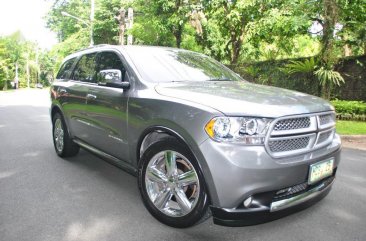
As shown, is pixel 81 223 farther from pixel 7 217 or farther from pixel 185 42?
pixel 185 42

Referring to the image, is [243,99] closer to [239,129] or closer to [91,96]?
[239,129]

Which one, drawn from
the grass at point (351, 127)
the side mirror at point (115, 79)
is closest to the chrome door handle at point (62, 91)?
the side mirror at point (115, 79)

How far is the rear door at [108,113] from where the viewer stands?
384 centimetres

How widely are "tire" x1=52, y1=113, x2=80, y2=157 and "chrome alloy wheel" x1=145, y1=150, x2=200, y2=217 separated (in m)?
2.58

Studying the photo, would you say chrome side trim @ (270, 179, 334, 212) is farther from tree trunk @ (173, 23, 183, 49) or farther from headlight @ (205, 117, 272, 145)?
tree trunk @ (173, 23, 183, 49)

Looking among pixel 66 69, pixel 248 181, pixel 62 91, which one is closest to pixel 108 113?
pixel 62 91

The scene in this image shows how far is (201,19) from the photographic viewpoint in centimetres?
1736

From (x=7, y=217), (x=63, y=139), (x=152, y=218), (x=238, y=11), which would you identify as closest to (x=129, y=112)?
(x=152, y=218)

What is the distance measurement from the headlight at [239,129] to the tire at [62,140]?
340 cm

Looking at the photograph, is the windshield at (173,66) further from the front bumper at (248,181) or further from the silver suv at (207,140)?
the front bumper at (248,181)

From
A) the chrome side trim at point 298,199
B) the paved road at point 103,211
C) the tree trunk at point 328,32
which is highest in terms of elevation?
the tree trunk at point 328,32

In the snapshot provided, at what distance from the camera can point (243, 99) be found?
301cm

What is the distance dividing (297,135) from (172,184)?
1208 millimetres

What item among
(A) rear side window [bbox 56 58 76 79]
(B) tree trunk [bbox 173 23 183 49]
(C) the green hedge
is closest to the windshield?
(A) rear side window [bbox 56 58 76 79]
